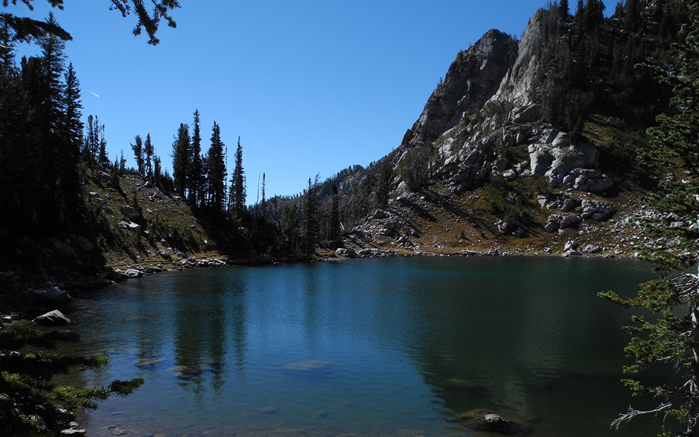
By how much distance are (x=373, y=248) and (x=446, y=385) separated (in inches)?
3784

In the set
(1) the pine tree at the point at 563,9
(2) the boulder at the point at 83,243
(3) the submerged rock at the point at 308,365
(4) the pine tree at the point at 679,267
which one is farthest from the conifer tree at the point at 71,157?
(1) the pine tree at the point at 563,9

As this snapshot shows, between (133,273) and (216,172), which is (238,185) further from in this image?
(133,273)

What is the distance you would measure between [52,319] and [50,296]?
8023 millimetres

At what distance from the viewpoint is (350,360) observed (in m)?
23.4

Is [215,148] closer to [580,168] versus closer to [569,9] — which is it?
[580,168]

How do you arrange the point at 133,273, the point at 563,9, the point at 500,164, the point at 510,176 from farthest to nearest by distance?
the point at 563,9 < the point at 500,164 < the point at 510,176 < the point at 133,273

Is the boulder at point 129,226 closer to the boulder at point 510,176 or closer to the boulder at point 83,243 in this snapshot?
the boulder at point 83,243

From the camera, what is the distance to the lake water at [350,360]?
1555 cm

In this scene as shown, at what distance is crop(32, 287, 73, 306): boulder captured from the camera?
31.8m

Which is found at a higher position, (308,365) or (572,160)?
(572,160)

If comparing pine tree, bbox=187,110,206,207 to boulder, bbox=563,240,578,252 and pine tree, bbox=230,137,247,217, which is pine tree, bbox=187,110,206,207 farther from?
boulder, bbox=563,240,578,252

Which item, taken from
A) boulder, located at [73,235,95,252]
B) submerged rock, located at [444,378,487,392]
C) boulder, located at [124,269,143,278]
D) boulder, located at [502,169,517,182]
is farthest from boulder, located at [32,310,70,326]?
boulder, located at [502,169,517,182]

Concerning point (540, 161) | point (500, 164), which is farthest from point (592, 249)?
point (500, 164)

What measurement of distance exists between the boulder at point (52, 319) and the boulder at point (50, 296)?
649cm
